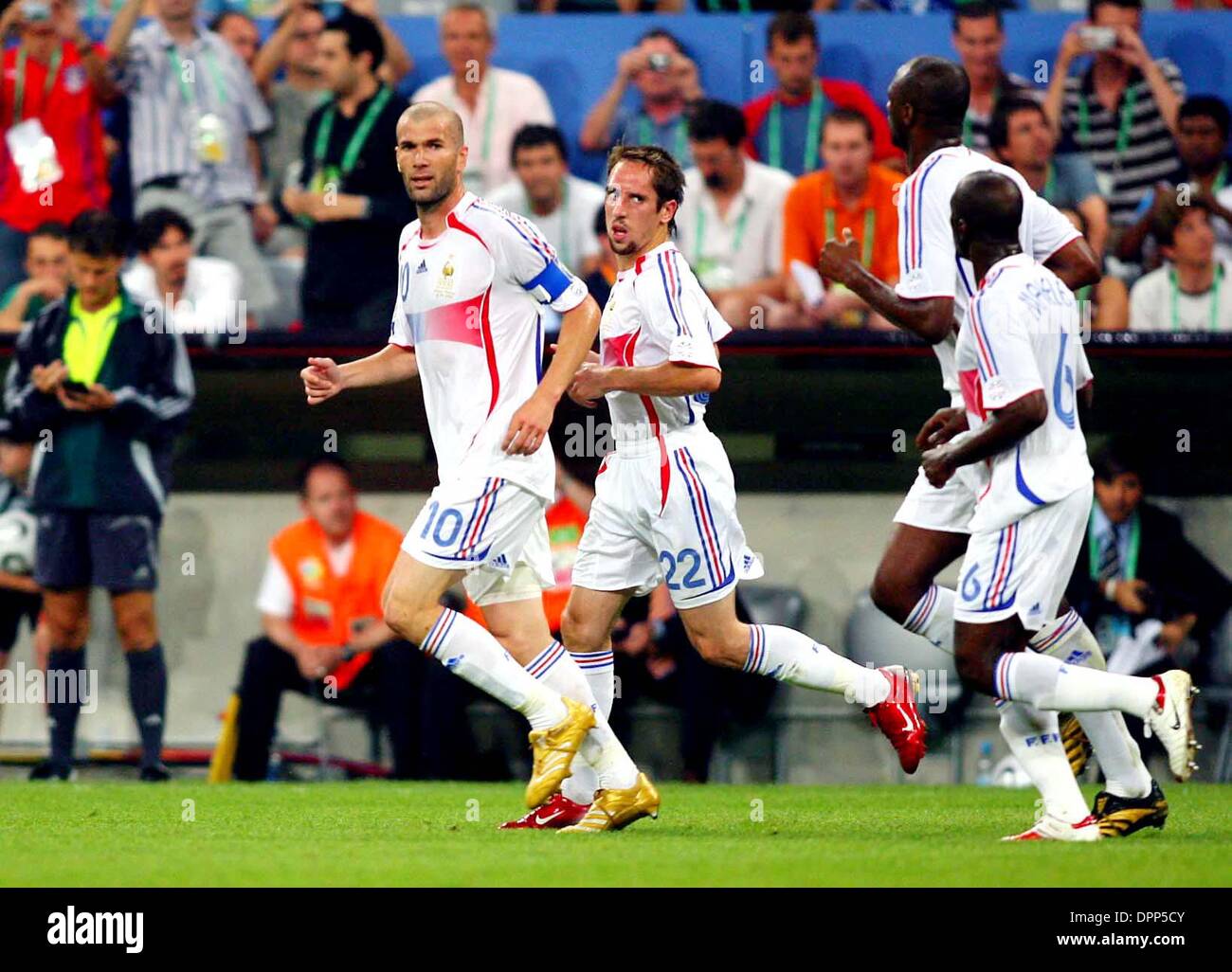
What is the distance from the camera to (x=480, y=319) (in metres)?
5.89

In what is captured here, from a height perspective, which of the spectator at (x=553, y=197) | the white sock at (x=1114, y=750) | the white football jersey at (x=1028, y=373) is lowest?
the white sock at (x=1114, y=750)

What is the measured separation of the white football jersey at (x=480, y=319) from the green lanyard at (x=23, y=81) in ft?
18.6

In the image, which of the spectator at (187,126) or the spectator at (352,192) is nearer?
the spectator at (352,192)

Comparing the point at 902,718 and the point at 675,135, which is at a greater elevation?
the point at 675,135

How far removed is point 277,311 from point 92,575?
2397mm

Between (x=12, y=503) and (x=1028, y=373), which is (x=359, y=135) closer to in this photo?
(x=12, y=503)

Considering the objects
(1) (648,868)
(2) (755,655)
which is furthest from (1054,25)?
(1) (648,868)

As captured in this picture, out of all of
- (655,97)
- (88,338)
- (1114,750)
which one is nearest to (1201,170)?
(655,97)

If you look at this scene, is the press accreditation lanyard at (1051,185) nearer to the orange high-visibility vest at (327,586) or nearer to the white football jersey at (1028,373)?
the orange high-visibility vest at (327,586)

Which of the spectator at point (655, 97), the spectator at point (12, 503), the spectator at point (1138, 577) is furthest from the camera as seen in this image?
the spectator at point (655, 97)

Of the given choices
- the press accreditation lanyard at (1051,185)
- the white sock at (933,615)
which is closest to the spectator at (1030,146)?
the press accreditation lanyard at (1051,185)

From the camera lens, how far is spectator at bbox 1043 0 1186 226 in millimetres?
10719

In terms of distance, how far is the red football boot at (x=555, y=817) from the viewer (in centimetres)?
613

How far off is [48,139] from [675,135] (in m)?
3.43
